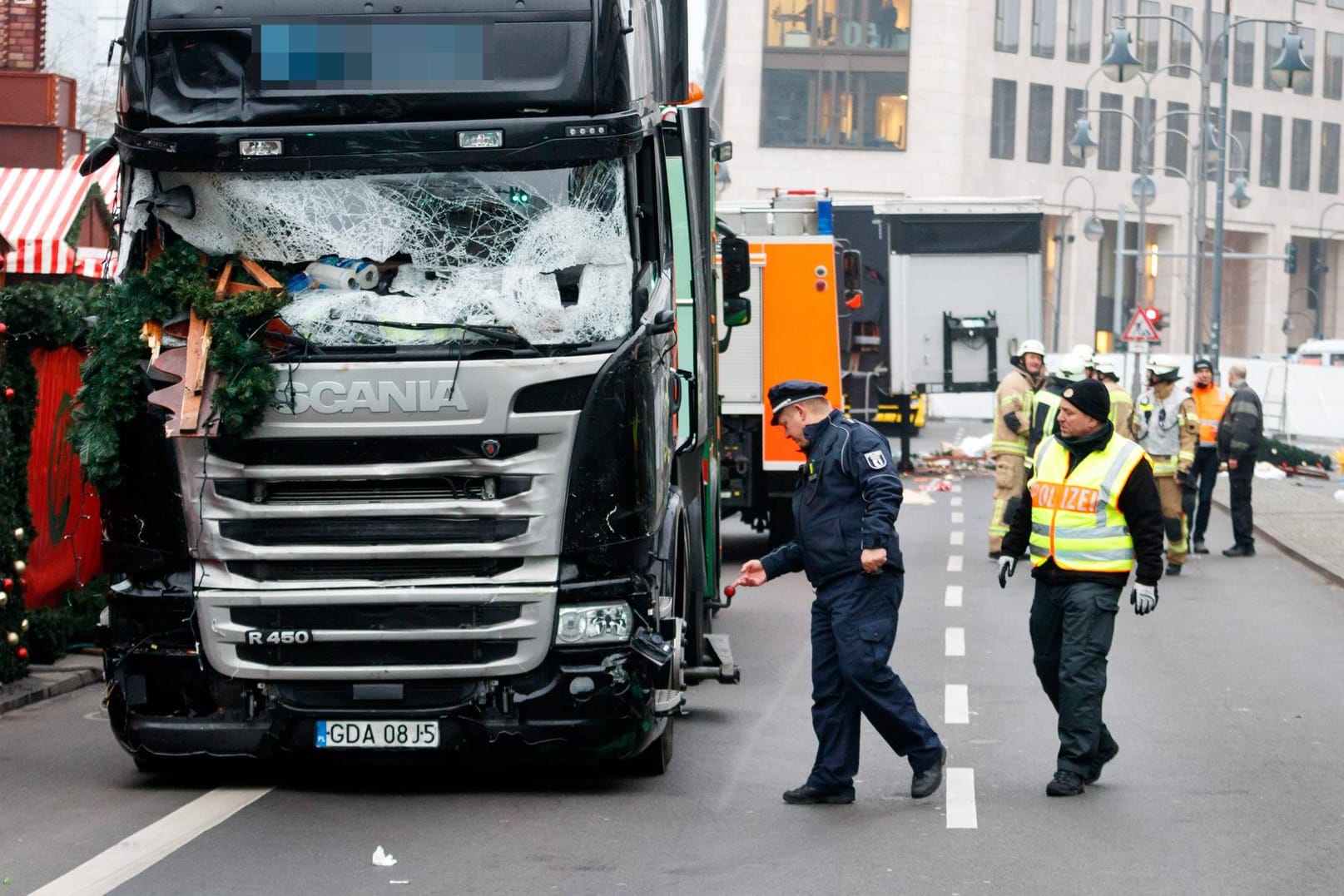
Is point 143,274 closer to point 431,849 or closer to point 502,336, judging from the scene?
point 502,336

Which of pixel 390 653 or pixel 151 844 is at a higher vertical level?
pixel 390 653

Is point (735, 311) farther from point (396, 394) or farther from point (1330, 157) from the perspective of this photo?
point (1330, 157)

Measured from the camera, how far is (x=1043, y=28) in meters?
73.1

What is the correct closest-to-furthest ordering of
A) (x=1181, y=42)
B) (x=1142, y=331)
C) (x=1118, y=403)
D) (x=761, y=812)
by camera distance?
(x=761, y=812), (x=1118, y=403), (x=1142, y=331), (x=1181, y=42)

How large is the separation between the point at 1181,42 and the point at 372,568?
2918 inches

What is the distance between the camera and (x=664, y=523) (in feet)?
27.6

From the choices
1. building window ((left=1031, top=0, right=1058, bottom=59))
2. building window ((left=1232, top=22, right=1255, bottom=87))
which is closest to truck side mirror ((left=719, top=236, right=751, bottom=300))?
building window ((left=1031, top=0, right=1058, bottom=59))

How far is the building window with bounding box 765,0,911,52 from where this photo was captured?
67812 millimetres

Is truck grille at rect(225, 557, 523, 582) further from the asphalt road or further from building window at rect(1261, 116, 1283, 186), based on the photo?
building window at rect(1261, 116, 1283, 186)

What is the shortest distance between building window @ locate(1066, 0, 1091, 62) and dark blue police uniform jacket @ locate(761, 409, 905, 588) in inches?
2739

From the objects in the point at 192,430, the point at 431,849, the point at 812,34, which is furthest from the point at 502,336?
the point at 812,34

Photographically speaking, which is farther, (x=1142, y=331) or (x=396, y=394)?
(x=1142, y=331)

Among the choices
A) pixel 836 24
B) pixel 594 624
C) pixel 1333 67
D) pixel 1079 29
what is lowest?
pixel 594 624

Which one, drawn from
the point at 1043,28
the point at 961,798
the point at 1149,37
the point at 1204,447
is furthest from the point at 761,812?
the point at 1149,37
